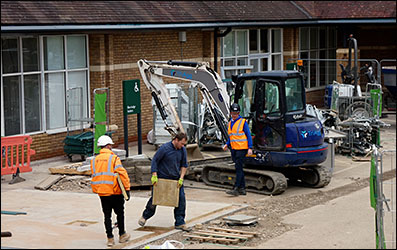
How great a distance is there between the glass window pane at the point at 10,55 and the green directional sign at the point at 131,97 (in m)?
2.99

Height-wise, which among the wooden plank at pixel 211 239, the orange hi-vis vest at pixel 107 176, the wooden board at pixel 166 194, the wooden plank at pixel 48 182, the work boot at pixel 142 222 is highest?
the orange hi-vis vest at pixel 107 176

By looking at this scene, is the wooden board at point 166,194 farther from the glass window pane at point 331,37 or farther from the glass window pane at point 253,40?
the glass window pane at point 331,37

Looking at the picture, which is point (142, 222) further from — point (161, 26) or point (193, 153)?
point (161, 26)

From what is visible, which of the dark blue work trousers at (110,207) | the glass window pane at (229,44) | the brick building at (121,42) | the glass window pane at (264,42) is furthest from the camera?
the glass window pane at (264,42)

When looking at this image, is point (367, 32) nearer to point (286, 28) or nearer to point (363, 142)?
point (286, 28)

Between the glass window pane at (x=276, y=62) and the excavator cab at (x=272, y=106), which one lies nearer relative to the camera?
the excavator cab at (x=272, y=106)

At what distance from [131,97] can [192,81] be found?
7.15ft

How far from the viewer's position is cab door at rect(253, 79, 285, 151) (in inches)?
672

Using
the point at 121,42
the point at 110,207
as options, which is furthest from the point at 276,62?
the point at 110,207

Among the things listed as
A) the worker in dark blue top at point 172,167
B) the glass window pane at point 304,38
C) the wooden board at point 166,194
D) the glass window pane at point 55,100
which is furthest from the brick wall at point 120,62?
the wooden board at point 166,194

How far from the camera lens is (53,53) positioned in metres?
21.6

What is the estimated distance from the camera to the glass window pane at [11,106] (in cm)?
2008

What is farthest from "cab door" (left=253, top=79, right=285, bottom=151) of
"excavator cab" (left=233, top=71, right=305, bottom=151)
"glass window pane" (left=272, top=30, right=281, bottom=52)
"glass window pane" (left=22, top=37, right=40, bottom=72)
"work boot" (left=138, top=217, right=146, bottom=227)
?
"glass window pane" (left=272, top=30, right=281, bottom=52)

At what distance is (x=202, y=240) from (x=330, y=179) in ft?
20.0
